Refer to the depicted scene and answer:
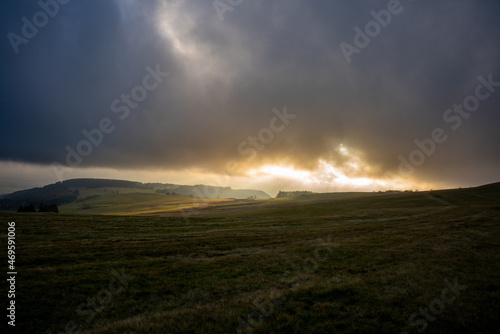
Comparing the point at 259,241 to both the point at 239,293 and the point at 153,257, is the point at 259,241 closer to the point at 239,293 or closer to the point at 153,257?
the point at 153,257

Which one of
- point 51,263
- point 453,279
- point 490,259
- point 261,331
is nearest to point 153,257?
point 51,263

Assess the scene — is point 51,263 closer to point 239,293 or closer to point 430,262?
point 239,293

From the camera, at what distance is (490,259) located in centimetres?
1574

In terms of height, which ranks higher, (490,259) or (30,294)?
(490,259)

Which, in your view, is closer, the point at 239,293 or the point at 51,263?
the point at 239,293

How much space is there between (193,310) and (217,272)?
20.4ft

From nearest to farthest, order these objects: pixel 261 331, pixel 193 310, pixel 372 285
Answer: pixel 261 331, pixel 193 310, pixel 372 285

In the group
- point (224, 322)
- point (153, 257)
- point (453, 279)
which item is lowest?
point (153, 257)

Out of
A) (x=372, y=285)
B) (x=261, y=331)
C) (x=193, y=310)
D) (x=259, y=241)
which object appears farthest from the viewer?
(x=259, y=241)

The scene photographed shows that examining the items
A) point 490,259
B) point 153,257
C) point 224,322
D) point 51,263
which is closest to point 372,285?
point 224,322
